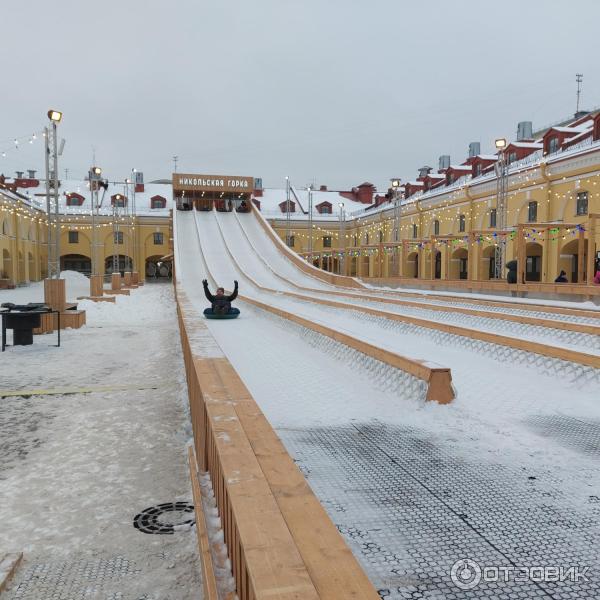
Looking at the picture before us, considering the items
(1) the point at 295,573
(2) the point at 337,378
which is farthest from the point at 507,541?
(2) the point at 337,378

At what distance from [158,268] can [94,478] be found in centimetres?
5500

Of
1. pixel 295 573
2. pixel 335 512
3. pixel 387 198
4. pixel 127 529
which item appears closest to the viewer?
pixel 295 573

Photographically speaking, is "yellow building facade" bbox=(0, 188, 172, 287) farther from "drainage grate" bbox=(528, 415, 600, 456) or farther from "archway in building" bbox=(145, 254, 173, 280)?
"drainage grate" bbox=(528, 415, 600, 456)

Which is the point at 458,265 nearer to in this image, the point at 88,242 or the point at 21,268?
the point at 21,268

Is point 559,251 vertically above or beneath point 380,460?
above

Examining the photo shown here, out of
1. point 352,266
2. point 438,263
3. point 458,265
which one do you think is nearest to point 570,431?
point 458,265

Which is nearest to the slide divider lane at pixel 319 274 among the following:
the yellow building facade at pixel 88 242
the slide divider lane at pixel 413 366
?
the yellow building facade at pixel 88 242

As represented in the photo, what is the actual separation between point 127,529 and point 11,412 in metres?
3.25

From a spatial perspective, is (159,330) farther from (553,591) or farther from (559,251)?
(559,251)

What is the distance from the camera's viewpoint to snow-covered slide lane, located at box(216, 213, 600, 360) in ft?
25.4

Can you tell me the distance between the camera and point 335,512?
287 cm

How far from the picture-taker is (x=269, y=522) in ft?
6.43

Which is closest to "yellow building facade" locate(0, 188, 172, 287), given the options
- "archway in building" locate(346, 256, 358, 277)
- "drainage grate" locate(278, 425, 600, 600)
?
"archway in building" locate(346, 256, 358, 277)

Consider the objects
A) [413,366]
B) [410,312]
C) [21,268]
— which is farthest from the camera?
[21,268]
